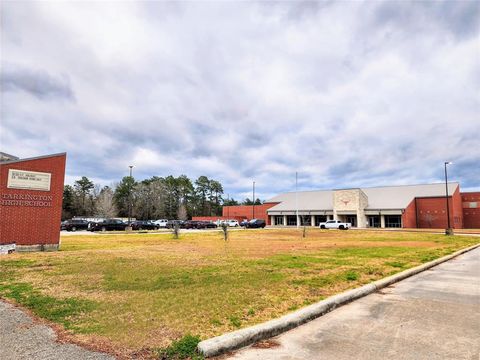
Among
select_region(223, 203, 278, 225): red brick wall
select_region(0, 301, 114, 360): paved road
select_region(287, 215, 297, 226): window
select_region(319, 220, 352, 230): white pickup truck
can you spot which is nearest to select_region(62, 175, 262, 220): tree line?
select_region(223, 203, 278, 225): red brick wall

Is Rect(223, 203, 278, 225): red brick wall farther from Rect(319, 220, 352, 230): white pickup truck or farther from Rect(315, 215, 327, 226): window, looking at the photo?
Rect(319, 220, 352, 230): white pickup truck

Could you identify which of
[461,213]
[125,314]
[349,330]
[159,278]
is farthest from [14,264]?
[461,213]

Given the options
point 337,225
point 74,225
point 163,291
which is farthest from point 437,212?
point 163,291

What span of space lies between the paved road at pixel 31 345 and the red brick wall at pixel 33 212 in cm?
1404

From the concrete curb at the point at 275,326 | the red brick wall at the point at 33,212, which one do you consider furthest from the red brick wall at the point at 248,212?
the concrete curb at the point at 275,326

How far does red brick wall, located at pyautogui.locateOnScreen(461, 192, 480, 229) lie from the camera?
207 feet

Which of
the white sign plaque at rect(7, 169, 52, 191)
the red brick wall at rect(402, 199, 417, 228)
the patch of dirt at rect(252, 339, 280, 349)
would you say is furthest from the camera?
the red brick wall at rect(402, 199, 417, 228)

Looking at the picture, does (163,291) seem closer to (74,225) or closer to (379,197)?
(74,225)

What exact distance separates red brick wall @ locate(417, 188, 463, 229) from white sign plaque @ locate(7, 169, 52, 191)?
59971 millimetres

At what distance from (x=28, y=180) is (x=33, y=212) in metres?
1.77

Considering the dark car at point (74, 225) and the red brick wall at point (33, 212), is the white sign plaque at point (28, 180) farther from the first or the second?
the dark car at point (74, 225)

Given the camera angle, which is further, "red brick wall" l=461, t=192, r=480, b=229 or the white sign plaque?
"red brick wall" l=461, t=192, r=480, b=229

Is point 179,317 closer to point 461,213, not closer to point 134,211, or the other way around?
point 461,213

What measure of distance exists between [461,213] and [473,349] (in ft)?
230
